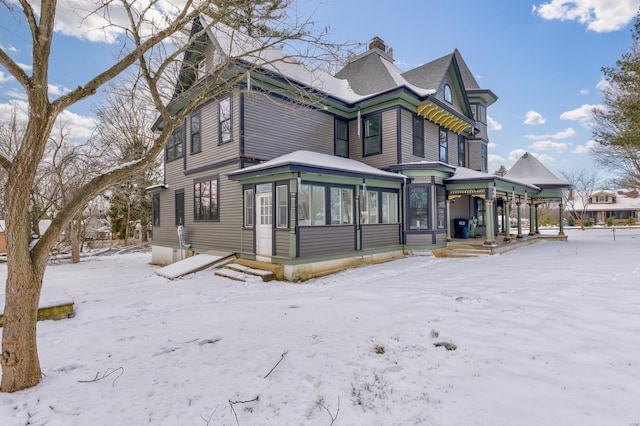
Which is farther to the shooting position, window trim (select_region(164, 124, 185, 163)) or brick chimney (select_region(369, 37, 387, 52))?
brick chimney (select_region(369, 37, 387, 52))

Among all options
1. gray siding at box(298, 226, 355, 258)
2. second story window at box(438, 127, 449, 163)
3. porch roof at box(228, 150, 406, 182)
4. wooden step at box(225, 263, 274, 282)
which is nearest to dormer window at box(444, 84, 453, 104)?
second story window at box(438, 127, 449, 163)

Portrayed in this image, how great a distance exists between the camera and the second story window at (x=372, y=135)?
13.1 metres

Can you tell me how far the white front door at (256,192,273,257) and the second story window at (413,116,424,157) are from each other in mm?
6838

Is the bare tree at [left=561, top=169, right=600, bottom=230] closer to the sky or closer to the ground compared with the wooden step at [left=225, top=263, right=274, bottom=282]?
closer to the sky

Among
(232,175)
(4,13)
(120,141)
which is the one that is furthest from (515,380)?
(120,141)

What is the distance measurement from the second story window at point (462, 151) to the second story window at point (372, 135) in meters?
6.05

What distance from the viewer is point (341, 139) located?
13758 mm

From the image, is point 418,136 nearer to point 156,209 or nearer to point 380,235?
point 380,235

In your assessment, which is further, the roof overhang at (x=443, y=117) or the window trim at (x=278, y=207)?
the roof overhang at (x=443, y=117)

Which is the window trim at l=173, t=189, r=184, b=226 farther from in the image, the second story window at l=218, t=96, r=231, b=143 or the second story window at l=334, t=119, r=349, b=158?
the second story window at l=334, t=119, r=349, b=158

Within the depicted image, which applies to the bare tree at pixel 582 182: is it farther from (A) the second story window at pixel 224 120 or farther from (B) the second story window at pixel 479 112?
(A) the second story window at pixel 224 120

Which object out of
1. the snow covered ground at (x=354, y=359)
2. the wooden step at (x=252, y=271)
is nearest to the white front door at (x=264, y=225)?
the wooden step at (x=252, y=271)

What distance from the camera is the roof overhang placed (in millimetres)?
13330

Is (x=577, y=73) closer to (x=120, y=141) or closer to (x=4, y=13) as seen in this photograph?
(x=4, y=13)
